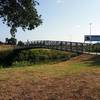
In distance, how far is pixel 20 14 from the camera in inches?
1486

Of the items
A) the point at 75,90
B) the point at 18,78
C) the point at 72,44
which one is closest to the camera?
the point at 75,90

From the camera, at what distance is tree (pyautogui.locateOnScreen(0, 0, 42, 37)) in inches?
1459

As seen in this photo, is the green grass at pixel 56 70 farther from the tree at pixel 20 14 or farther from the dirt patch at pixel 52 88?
the tree at pixel 20 14

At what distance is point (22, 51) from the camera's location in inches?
3226

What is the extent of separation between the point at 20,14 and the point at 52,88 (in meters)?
21.3

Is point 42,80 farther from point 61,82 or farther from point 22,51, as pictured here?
point 22,51

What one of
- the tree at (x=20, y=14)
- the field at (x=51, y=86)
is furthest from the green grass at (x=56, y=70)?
the tree at (x=20, y=14)

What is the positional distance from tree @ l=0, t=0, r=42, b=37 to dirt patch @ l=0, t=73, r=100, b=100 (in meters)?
18.0

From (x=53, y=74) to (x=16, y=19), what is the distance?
57.3ft

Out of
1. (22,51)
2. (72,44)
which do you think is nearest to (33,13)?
(72,44)

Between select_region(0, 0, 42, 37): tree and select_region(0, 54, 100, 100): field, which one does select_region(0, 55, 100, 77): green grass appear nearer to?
select_region(0, 54, 100, 100): field

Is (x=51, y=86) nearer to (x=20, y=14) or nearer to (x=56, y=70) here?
(x=56, y=70)

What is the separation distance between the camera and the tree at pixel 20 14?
37.1 meters

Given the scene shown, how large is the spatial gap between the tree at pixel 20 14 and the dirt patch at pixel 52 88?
18.0 meters
